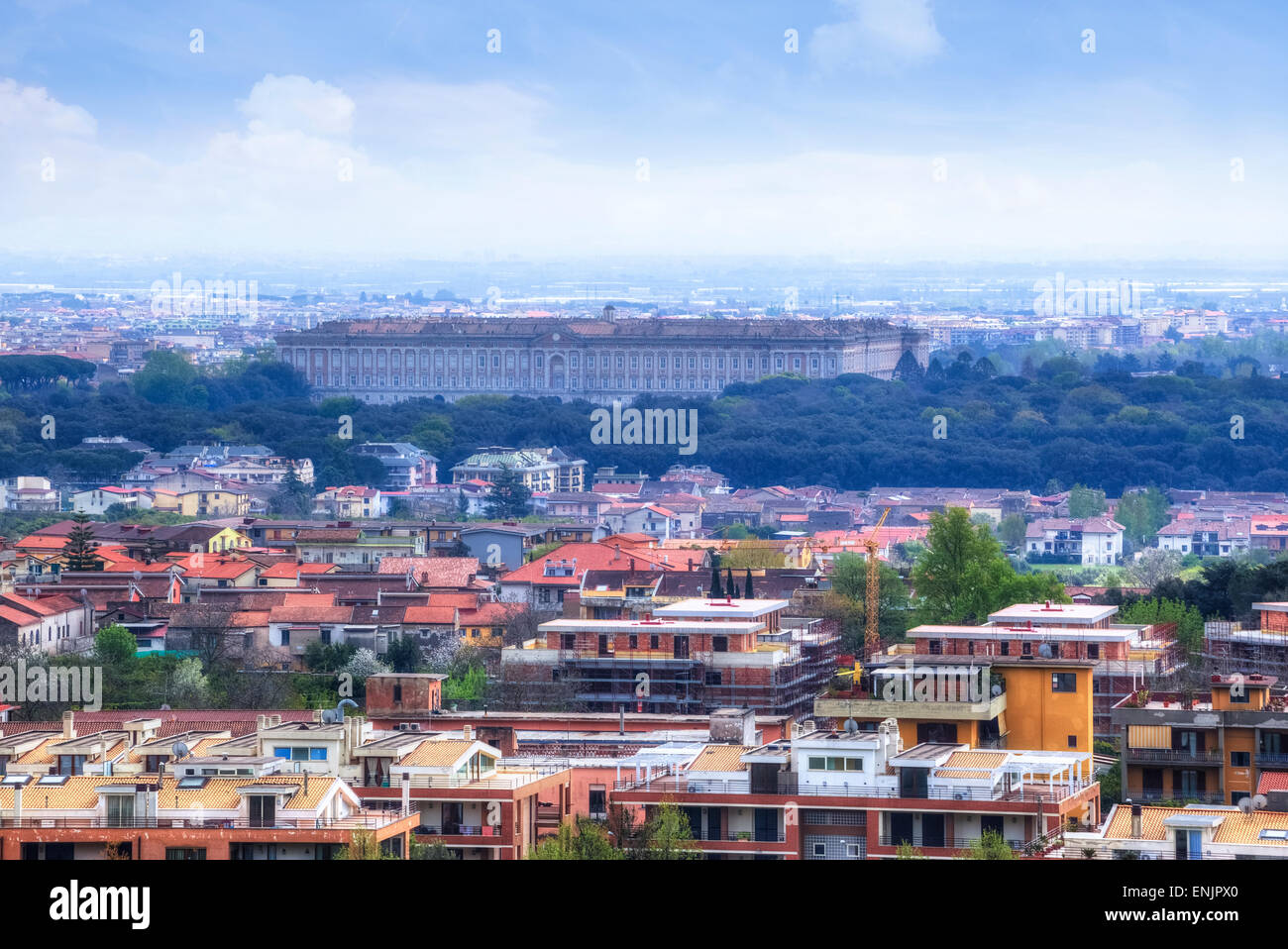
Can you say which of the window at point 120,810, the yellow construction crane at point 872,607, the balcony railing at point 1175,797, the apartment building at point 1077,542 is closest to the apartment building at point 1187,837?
the balcony railing at point 1175,797

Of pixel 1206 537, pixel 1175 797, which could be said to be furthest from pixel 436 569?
pixel 1206 537

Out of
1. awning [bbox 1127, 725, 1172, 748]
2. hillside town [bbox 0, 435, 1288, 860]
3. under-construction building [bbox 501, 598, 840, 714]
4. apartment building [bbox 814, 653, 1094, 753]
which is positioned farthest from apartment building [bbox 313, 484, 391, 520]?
awning [bbox 1127, 725, 1172, 748]

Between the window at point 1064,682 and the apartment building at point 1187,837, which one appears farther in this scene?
the window at point 1064,682

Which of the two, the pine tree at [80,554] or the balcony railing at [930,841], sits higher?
the balcony railing at [930,841]

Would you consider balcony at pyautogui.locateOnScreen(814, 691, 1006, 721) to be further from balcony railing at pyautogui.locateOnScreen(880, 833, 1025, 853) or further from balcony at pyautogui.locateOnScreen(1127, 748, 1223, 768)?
balcony railing at pyautogui.locateOnScreen(880, 833, 1025, 853)

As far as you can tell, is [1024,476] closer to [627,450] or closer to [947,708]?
[627,450]

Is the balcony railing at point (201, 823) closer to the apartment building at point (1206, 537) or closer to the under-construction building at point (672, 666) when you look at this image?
the under-construction building at point (672, 666)
